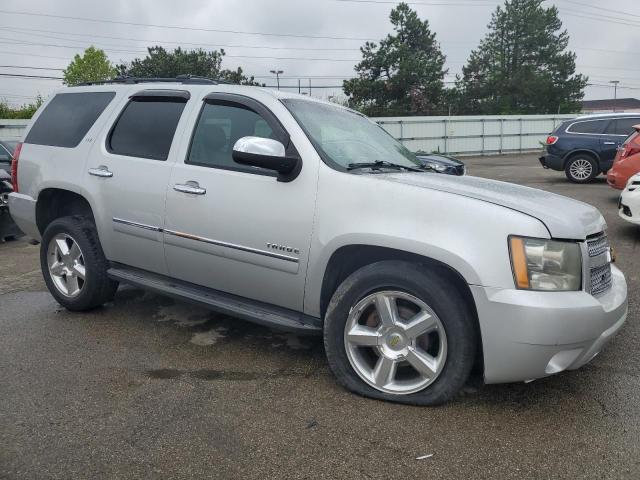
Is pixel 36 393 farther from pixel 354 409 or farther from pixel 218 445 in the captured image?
pixel 354 409

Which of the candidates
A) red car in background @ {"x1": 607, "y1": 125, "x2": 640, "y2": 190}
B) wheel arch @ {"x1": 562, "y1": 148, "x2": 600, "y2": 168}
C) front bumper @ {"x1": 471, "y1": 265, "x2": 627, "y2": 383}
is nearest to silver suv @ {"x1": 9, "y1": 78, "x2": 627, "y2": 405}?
front bumper @ {"x1": 471, "y1": 265, "x2": 627, "y2": 383}

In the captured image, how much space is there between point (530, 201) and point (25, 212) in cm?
409

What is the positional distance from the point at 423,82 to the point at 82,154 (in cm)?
4729

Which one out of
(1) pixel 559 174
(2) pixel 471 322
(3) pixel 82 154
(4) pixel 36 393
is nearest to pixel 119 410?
(4) pixel 36 393

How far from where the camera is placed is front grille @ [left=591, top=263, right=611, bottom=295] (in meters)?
2.95

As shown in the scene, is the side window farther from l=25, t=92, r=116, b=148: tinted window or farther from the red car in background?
the red car in background

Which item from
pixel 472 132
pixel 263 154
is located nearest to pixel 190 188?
pixel 263 154

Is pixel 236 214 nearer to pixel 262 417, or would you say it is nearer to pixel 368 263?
pixel 368 263

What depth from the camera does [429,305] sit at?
115 inches

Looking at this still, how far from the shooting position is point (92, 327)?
14.6ft

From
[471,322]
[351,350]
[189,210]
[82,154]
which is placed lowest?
[351,350]

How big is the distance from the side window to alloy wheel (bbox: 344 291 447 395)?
127cm

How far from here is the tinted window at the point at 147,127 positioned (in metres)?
4.09

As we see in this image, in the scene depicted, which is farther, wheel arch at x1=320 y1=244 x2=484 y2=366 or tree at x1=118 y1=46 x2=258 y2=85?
tree at x1=118 y1=46 x2=258 y2=85
